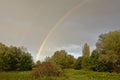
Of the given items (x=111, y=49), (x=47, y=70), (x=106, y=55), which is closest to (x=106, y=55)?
(x=106, y=55)

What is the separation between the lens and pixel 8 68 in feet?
252

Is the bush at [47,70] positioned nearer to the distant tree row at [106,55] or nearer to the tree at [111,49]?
the distant tree row at [106,55]

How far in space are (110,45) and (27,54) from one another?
24257 mm

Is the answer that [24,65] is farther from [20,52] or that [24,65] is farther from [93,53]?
[93,53]

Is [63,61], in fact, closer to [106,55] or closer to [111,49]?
[111,49]

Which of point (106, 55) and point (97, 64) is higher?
point (106, 55)

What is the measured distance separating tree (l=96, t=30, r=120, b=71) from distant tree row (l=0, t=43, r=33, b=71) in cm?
2114

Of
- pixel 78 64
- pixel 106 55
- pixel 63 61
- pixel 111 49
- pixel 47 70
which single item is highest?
pixel 111 49

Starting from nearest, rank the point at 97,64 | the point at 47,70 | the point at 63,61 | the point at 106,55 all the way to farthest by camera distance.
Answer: the point at 47,70 < the point at 97,64 < the point at 106,55 < the point at 63,61

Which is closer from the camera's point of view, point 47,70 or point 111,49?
point 47,70

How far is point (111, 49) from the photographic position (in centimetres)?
8200

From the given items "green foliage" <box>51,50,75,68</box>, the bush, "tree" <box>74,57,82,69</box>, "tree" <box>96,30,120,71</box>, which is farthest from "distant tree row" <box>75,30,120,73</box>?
the bush

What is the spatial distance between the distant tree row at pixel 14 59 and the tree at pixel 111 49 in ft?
69.4

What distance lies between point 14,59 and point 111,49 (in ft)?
91.3
